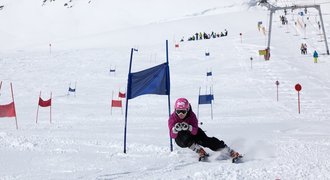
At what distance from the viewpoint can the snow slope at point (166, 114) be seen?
665 cm

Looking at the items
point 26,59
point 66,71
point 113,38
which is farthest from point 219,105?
point 113,38

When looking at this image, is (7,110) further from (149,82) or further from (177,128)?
(177,128)

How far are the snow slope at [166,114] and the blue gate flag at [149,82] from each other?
1.07 metres

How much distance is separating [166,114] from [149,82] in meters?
6.89

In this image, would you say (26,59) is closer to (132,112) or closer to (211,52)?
(211,52)

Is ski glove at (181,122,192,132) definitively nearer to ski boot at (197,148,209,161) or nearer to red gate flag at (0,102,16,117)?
ski boot at (197,148,209,161)

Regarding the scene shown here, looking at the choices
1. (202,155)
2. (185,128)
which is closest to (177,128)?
(185,128)

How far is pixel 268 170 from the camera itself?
6113 millimetres

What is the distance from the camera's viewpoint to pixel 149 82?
827 cm

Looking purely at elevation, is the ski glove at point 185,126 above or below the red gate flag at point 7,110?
below

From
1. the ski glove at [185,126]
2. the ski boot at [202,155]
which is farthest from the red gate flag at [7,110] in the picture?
the ski boot at [202,155]

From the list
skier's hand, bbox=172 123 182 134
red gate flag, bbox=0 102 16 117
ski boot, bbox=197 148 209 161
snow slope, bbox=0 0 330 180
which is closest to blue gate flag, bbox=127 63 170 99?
snow slope, bbox=0 0 330 180

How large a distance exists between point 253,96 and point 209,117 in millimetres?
5015

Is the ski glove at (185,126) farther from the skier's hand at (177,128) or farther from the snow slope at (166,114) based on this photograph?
the snow slope at (166,114)
